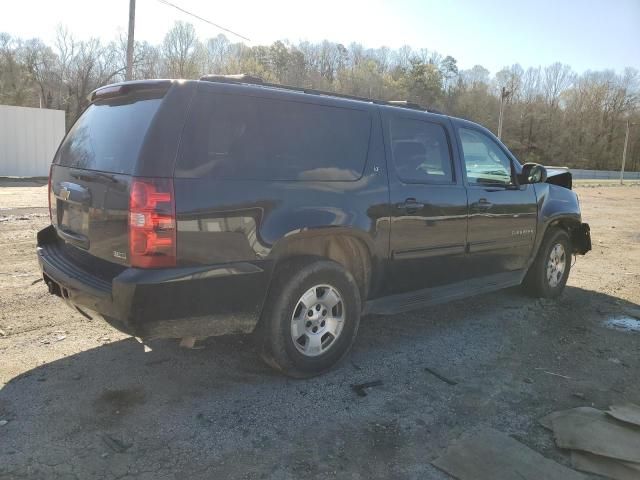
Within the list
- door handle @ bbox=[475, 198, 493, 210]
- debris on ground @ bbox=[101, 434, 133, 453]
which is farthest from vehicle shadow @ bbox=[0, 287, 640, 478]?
door handle @ bbox=[475, 198, 493, 210]

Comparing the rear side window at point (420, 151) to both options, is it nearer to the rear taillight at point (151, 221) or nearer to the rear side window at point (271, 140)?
the rear side window at point (271, 140)

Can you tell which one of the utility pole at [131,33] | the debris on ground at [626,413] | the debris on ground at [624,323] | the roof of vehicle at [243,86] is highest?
the utility pole at [131,33]

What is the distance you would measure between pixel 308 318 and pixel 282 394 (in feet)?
1.77

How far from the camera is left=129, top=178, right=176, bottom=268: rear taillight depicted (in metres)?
2.93

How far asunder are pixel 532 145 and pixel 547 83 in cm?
1901

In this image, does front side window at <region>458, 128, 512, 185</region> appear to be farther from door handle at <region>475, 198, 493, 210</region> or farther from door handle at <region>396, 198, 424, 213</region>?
door handle at <region>396, 198, 424, 213</region>

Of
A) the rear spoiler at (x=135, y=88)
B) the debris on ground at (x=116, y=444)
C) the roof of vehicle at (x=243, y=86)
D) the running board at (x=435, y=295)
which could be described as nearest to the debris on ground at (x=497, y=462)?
the running board at (x=435, y=295)

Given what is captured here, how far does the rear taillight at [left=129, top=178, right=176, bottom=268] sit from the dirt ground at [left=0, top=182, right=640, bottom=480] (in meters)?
1.00

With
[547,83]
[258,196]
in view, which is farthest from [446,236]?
[547,83]

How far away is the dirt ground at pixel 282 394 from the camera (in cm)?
279

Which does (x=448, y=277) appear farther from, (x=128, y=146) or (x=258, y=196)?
(x=128, y=146)

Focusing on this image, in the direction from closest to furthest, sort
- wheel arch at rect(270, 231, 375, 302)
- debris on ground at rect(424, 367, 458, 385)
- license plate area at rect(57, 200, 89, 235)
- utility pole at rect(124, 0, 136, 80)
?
license plate area at rect(57, 200, 89, 235)
wheel arch at rect(270, 231, 375, 302)
debris on ground at rect(424, 367, 458, 385)
utility pole at rect(124, 0, 136, 80)

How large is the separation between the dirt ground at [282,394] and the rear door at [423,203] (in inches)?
26.8

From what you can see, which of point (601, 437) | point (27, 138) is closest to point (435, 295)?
point (601, 437)
